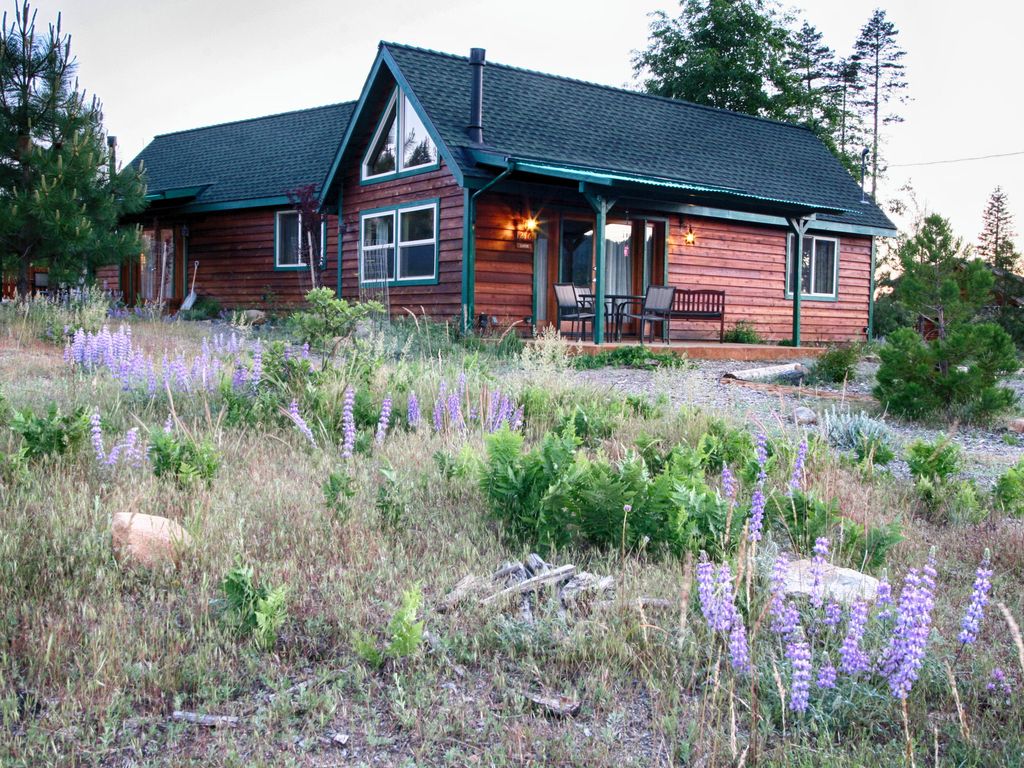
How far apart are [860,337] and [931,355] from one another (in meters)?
13.4

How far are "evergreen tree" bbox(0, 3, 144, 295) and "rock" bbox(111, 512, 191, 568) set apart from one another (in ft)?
38.6

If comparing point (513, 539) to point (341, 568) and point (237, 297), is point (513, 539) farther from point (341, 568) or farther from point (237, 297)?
point (237, 297)

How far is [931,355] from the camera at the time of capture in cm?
802

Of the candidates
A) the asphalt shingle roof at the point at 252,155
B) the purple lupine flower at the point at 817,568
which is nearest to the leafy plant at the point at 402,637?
the purple lupine flower at the point at 817,568

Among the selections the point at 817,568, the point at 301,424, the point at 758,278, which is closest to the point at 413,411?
the point at 301,424

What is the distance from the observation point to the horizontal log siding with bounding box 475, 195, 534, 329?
48.1 ft

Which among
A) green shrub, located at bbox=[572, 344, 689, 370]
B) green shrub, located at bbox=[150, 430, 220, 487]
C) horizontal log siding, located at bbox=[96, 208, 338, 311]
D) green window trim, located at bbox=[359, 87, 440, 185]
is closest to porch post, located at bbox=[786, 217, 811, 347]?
green shrub, located at bbox=[572, 344, 689, 370]

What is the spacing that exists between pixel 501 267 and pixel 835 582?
12158 mm

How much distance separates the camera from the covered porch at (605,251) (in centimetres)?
1368

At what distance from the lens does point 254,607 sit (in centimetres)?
269

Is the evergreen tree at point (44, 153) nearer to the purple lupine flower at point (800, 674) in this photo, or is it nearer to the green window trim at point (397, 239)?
the green window trim at point (397, 239)

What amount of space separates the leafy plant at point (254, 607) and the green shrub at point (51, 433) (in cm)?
195

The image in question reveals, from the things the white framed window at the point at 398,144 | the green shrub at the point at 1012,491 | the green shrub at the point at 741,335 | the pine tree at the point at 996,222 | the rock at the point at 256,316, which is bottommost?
the green shrub at the point at 1012,491

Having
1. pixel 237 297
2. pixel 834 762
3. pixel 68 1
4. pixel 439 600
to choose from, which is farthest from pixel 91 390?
pixel 237 297
